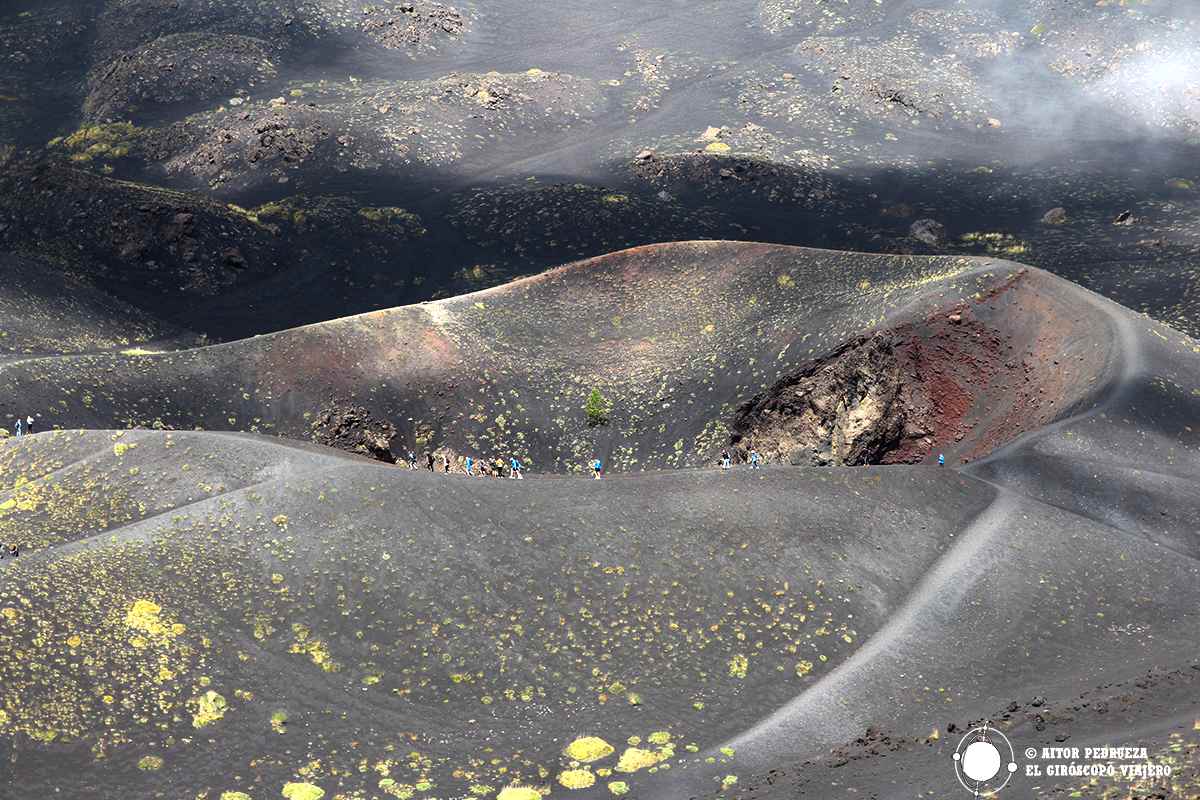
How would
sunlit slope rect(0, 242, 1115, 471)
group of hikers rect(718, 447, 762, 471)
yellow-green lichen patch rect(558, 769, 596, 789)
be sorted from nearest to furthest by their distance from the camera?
yellow-green lichen patch rect(558, 769, 596, 789) → sunlit slope rect(0, 242, 1115, 471) → group of hikers rect(718, 447, 762, 471)

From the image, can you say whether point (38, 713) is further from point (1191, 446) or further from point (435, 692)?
point (1191, 446)

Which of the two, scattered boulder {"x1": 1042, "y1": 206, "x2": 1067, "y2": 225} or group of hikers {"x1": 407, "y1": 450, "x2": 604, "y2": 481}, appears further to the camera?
scattered boulder {"x1": 1042, "y1": 206, "x2": 1067, "y2": 225}

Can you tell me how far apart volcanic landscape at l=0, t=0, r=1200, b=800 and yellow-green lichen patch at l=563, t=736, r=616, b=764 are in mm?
167

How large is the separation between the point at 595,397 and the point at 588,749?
29051 millimetres

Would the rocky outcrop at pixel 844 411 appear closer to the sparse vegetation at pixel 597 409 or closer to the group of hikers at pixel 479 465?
the sparse vegetation at pixel 597 409

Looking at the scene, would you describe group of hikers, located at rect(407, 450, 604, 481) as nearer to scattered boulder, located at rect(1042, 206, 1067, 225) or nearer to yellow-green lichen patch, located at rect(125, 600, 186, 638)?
yellow-green lichen patch, located at rect(125, 600, 186, 638)

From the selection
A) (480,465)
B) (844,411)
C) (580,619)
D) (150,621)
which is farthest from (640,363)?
(150,621)

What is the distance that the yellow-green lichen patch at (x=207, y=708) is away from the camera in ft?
83.0

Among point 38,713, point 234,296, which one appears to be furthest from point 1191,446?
point 234,296

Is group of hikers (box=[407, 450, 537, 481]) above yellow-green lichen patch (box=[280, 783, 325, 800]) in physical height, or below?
below

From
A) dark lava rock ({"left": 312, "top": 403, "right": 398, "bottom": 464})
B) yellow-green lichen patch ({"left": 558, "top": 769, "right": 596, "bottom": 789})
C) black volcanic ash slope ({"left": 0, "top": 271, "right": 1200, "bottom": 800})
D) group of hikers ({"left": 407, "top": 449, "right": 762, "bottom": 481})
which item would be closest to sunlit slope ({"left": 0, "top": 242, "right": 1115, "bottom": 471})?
dark lava rock ({"left": 312, "top": 403, "right": 398, "bottom": 464})

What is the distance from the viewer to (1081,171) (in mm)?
74938

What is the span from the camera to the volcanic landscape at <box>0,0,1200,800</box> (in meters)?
25.8

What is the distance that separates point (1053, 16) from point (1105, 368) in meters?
59.5
